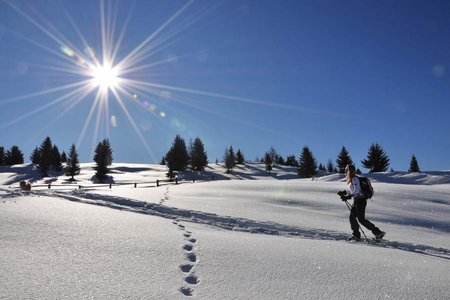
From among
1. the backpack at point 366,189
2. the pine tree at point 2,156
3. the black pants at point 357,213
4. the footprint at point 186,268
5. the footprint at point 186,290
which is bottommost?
the footprint at point 186,290

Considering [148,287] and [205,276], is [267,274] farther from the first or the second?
[148,287]

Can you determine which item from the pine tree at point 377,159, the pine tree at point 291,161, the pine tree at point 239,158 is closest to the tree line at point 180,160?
the pine tree at point 377,159

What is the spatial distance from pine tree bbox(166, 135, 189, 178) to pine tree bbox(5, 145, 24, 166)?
55.2 metres

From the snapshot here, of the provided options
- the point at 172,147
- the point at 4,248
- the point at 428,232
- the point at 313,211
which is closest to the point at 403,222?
the point at 428,232

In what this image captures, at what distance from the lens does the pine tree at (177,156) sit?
72250 millimetres

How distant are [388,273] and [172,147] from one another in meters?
70.0

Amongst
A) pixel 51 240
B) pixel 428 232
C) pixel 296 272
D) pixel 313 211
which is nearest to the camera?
pixel 296 272

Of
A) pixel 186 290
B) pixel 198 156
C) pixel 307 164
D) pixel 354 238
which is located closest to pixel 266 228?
pixel 354 238

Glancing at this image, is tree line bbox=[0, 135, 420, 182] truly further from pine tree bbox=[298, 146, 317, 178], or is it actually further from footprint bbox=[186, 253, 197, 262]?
footprint bbox=[186, 253, 197, 262]

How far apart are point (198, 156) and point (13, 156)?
57.8 meters

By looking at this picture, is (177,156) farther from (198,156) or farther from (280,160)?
(280,160)

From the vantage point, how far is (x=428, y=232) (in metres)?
10.9

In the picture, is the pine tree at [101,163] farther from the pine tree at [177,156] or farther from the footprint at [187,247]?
the footprint at [187,247]

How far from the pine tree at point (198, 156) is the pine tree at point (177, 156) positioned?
7.30 meters
